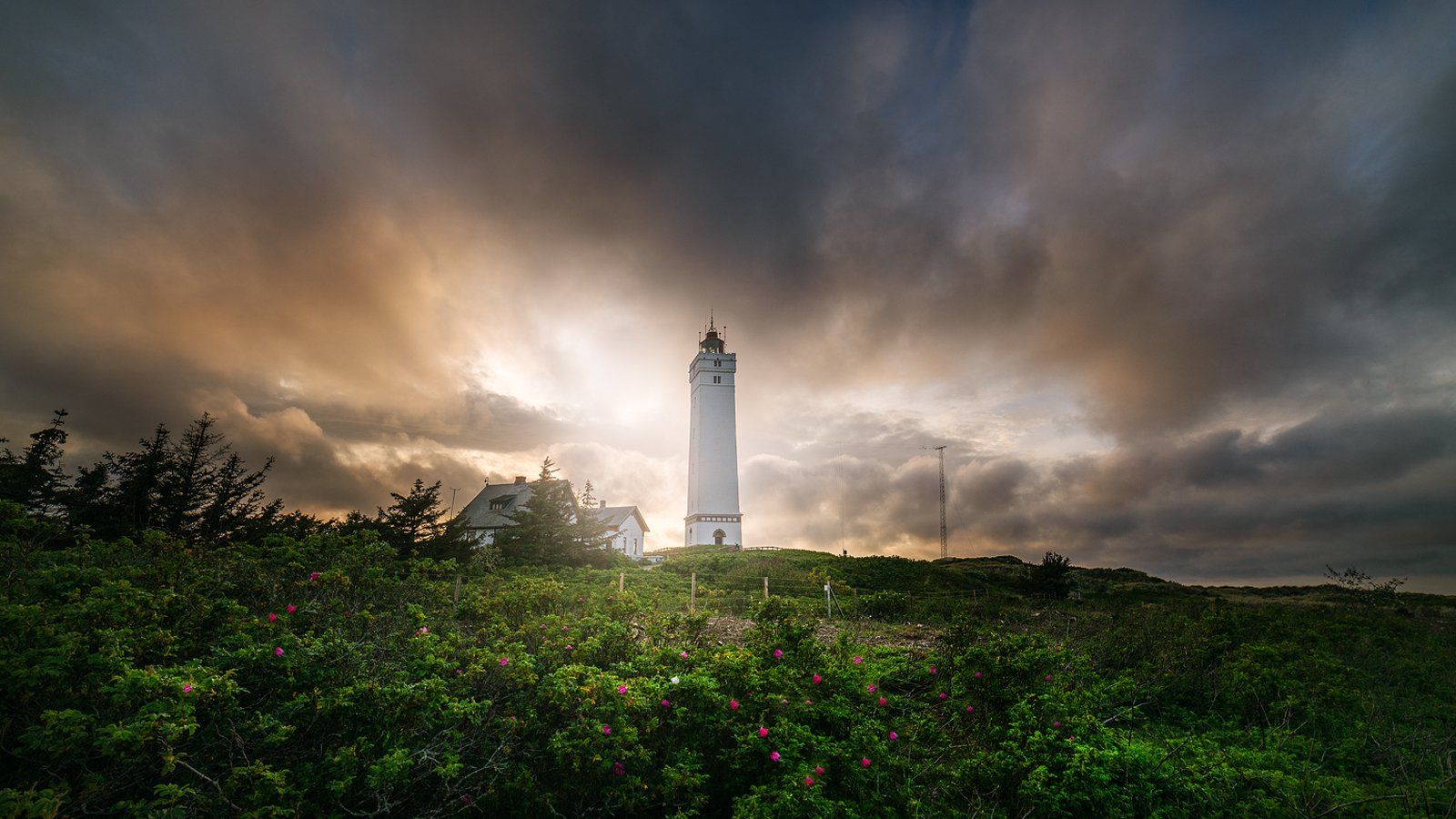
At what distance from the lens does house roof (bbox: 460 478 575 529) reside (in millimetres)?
35719

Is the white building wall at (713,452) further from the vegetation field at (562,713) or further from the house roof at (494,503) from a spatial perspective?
the vegetation field at (562,713)

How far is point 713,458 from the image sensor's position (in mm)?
42000

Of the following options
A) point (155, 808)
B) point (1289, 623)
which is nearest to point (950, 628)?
point (155, 808)

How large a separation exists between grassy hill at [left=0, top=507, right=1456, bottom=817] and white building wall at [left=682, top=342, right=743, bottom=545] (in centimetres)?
3322

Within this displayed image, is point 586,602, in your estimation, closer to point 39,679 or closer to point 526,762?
point 526,762

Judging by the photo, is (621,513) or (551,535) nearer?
(551,535)

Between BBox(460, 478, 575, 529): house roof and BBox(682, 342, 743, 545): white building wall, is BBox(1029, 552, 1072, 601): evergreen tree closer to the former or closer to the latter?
BBox(682, 342, 743, 545): white building wall

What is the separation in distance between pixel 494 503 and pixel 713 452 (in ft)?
48.3

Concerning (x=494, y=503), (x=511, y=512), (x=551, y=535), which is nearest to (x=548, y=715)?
(x=551, y=535)

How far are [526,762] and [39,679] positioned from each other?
10.0ft

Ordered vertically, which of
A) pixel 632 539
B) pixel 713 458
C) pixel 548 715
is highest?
pixel 713 458

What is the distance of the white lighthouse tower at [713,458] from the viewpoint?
1608 inches

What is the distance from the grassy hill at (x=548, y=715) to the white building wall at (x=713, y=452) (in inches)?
1308

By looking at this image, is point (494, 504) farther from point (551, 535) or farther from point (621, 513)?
point (551, 535)
